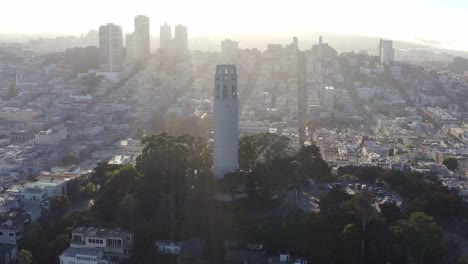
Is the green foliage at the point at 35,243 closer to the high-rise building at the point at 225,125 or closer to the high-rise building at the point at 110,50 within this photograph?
the high-rise building at the point at 225,125

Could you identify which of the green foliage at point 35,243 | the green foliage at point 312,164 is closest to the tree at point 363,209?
the green foliage at point 312,164

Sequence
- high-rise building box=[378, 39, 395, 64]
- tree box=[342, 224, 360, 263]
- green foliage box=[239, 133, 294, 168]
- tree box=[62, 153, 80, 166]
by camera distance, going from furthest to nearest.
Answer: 1. high-rise building box=[378, 39, 395, 64]
2. tree box=[62, 153, 80, 166]
3. green foliage box=[239, 133, 294, 168]
4. tree box=[342, 224, 360, 263]

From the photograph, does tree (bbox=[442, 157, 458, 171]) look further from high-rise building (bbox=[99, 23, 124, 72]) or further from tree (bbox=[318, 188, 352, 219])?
high-rise building (bbox=[99, 23, 124, 72])

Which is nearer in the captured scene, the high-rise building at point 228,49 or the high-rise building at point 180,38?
the high-rise building at point 228,49

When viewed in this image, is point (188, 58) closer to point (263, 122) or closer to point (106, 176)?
point (263, 122)

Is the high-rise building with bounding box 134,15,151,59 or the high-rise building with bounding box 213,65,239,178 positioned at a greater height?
the high-rise building with bounding box 134,15,151,59

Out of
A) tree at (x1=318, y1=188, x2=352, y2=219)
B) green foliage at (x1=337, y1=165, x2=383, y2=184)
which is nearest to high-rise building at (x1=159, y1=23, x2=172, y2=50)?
green foliage at (x1=337, y1=165, x2=383, y2=184)
